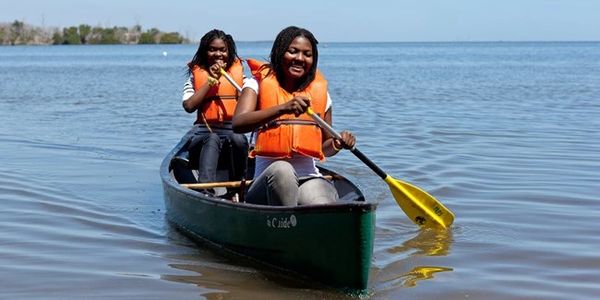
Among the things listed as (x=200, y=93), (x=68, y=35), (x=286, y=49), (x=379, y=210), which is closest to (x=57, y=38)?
(x=68, y=35)

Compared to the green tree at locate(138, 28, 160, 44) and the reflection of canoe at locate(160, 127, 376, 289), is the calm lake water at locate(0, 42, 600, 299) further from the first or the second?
the green tree at locate(138, 28, 160, 44)

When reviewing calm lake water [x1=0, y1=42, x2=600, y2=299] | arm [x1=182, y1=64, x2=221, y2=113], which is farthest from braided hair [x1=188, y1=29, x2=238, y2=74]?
calm lake water [x1=0, y1=42, x2=600, y2=299]

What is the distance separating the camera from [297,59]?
5.21 meters

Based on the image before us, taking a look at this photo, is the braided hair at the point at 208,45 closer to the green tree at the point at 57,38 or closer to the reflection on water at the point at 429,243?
the reflection on water at the point at 429,243

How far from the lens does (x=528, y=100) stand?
19000 millimetres

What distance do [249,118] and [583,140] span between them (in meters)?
7.50

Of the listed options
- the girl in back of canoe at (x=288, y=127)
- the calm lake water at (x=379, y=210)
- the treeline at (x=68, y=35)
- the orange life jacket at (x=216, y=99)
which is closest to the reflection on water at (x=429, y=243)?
the calm lake water at (x=379, y=210)

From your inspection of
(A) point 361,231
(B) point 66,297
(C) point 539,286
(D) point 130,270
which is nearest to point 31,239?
(D) point 130,270

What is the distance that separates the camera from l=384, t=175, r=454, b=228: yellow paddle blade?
630 cm

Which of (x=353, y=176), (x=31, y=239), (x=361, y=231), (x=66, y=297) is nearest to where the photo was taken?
(x=361, y=231)

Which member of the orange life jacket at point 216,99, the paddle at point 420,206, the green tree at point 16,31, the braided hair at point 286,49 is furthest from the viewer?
the green tree at point 16,31

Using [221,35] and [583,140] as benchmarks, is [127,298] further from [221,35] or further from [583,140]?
[583,140]

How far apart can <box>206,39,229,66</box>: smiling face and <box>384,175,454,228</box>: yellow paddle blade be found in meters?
1.86

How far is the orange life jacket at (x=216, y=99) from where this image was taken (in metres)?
7.24
